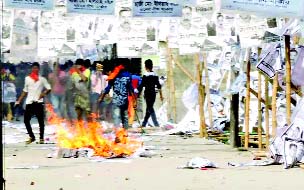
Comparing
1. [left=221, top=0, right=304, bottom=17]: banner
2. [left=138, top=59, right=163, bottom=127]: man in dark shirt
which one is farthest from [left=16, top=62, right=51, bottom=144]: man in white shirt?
[left=221, top=0, right=304, bottom=17]: banner

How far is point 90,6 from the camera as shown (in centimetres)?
976

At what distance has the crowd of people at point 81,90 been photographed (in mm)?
14344

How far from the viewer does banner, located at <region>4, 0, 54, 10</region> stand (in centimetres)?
950

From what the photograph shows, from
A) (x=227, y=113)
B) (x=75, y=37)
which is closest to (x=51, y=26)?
(x=75, y=37)

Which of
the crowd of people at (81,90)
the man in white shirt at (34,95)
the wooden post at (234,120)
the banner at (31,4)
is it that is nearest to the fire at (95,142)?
the man in white shirt at (34,95)

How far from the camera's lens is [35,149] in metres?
13.1

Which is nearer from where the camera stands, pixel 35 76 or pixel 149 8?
pixel 149 8

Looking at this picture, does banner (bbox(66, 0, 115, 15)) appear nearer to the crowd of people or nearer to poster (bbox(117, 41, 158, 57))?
poster (bbox(117, 41, 158, 57))

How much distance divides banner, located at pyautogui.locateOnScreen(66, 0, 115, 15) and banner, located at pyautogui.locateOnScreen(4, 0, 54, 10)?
0.82 ft

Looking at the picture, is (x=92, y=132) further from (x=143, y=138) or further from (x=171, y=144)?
(x=143, y=138)

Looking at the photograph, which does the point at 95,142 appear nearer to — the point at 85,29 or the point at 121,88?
the point at 85,29

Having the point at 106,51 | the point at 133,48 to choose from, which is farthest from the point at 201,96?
the point at 133,48

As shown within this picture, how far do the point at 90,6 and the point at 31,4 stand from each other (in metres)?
0.76

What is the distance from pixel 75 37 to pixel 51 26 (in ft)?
1.61
